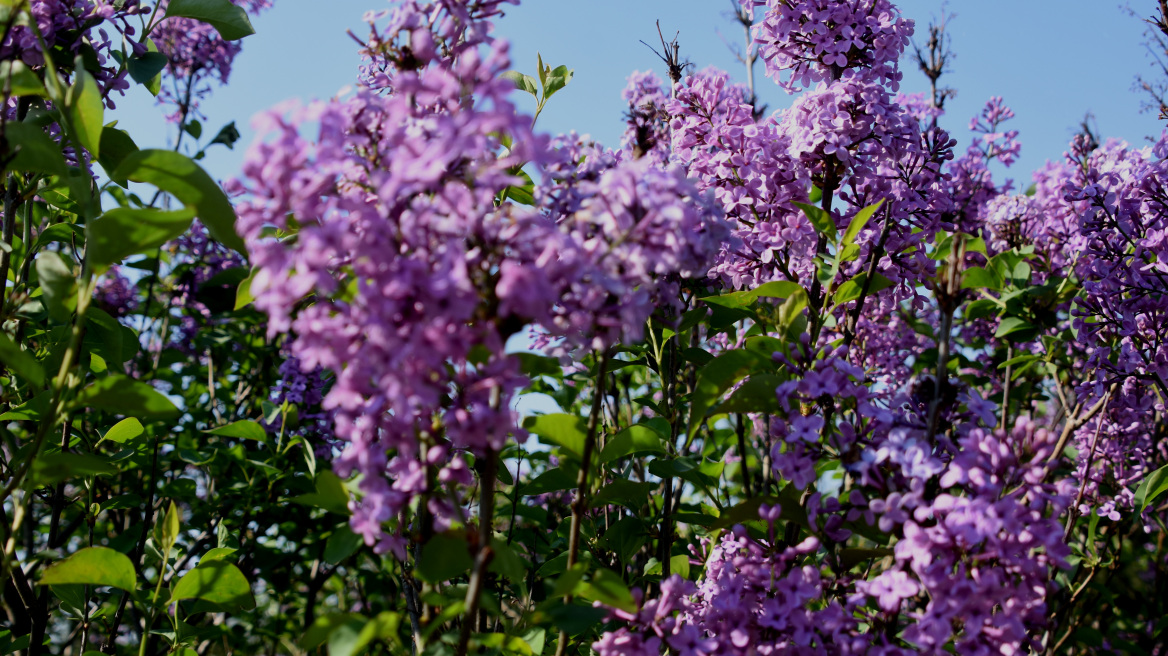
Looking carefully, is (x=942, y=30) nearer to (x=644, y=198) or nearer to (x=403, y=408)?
(x=644, y=198)

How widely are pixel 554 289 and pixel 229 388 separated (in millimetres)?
3581

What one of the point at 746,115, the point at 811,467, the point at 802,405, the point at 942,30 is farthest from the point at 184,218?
the point at 942,30

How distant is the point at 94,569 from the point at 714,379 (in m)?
1.23

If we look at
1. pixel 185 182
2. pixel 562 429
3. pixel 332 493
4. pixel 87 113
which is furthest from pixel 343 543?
pixel 87 113

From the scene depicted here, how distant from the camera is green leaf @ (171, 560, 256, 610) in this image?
157cm

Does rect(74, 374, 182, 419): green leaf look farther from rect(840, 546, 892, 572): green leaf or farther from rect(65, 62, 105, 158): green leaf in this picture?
rect(840, 546, 892, 572): green leaf

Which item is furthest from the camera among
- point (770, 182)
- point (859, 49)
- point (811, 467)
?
point (859, 49)

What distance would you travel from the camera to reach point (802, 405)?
1.95 m

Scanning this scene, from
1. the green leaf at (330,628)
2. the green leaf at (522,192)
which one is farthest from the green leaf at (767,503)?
the green leaf at (522,192)

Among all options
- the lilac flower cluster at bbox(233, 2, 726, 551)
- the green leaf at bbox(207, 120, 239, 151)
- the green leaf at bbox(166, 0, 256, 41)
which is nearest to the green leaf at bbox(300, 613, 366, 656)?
the lilac flower cluster at bbox(233, 2, 726, 551)

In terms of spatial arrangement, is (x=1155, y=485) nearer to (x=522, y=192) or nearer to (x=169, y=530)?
(x=522, y=192)

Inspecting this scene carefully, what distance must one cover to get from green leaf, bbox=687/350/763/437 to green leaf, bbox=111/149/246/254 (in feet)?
2.83

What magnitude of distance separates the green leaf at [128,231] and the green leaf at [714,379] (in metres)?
0.95

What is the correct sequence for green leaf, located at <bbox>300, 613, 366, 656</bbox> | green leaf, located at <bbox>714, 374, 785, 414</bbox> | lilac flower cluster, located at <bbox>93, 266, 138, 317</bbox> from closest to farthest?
green leaf, located at <bbox>300, 613, 366, 656</bbox>, green leaf, located at <bbox>714, 374, 785, 414</bbox>, lilac flower cluster, located at <bbox>93, 266, 138, 317</bbox>
